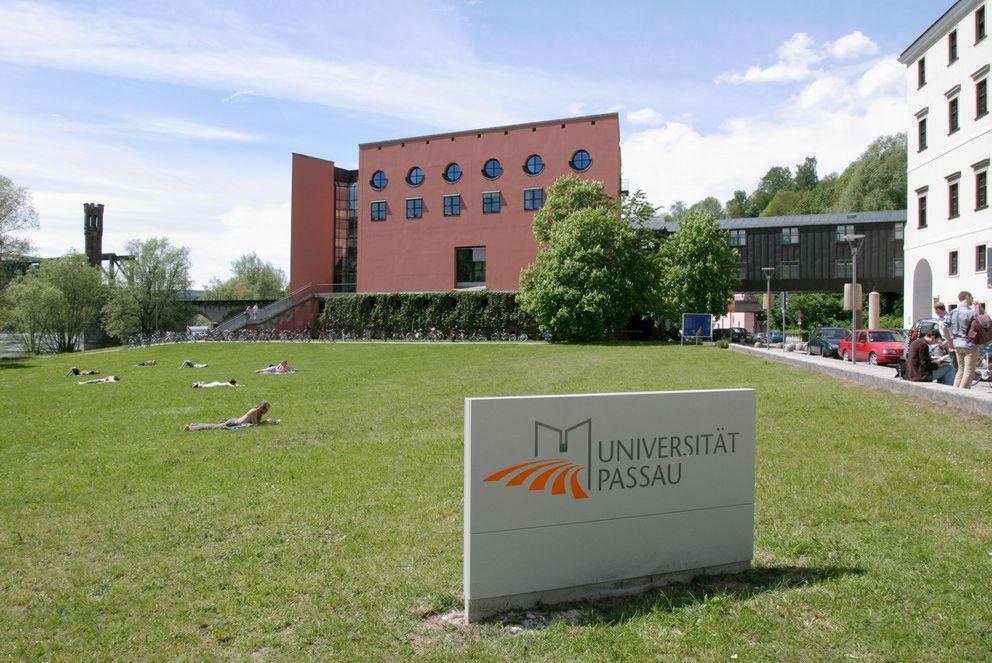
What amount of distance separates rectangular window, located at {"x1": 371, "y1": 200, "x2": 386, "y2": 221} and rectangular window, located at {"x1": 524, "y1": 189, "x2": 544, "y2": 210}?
537 inches

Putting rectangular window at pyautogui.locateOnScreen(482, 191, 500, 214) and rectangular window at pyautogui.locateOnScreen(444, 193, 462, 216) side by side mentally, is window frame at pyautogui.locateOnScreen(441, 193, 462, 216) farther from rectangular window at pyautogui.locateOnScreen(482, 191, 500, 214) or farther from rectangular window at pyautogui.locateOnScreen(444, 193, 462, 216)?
rectangular window at pyautogui.locateOnScreen(482, 191, 500, 214)

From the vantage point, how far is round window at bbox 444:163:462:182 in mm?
63406

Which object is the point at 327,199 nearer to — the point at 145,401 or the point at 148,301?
the point at 148,301

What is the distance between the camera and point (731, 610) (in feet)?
15.5

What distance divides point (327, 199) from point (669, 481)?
71565 mm

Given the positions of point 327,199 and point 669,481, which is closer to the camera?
point 669,481

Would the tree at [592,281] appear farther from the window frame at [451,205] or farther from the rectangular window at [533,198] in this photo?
the window frame at [451,205]

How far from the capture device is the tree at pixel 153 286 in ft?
239

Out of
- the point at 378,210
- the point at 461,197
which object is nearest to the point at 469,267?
the point at 461,197

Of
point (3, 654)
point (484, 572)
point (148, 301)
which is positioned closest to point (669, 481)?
point (484, 572)

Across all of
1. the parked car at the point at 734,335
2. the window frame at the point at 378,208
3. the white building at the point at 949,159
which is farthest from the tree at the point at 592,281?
the window frame at the point at 378,208

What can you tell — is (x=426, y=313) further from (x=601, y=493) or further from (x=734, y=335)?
(x=601, y=493)

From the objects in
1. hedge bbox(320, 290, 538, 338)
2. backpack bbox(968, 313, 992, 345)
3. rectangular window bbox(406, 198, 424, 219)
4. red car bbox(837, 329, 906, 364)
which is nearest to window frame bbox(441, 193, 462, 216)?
rectangular window bbox(406, 198, 424, 219)

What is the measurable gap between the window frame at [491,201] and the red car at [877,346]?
36.1 m
